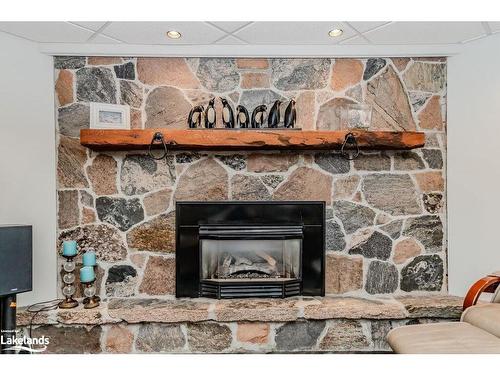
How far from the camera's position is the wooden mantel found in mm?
2500

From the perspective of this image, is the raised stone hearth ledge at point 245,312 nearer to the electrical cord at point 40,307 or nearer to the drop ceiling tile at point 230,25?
the electrical cord at point 40,307

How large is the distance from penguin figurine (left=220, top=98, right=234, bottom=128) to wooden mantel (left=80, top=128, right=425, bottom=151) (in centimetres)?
16

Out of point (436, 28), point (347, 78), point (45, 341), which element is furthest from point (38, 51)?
point (436, 28)

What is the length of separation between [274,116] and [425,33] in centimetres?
124

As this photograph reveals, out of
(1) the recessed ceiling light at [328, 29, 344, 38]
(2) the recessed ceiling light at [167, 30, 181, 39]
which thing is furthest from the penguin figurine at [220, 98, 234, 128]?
(1) the recessed ceiling light at [328, 29, 344, 38]

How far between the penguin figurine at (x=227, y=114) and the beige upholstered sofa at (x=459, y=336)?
1743mm

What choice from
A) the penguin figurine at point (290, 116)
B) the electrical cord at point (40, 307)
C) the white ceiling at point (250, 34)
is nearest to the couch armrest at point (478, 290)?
the penguin figurine at point (290, 116)

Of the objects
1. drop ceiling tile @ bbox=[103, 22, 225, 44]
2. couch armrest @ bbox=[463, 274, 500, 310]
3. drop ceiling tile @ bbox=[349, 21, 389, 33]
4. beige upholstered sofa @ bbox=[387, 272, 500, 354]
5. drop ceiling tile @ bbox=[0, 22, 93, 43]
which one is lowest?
beige upholstered sofa @ bbox=[387, 272, 500, 354]

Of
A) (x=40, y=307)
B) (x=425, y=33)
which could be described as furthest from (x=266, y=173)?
(x=40, y=307)

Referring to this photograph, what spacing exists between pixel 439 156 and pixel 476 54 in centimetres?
81

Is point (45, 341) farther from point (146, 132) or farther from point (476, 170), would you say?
point (476, 170)

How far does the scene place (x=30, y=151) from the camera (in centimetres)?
261

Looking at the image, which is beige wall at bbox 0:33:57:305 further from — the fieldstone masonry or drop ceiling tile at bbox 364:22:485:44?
drop ceiling tile at bbox 364:22:485:44

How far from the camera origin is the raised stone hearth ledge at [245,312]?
2404 millimetres
